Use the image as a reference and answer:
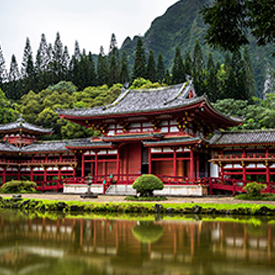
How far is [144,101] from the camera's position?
114ft

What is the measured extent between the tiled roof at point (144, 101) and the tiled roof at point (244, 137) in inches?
175

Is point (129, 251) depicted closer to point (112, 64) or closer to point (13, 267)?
point (13, 267)

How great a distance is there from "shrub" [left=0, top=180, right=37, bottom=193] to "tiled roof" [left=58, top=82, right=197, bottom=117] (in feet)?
25.7

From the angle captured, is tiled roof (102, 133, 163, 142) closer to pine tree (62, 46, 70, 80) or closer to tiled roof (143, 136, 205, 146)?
tiled roof (143, 136, 205, 146)

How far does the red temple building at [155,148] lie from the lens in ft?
95.2

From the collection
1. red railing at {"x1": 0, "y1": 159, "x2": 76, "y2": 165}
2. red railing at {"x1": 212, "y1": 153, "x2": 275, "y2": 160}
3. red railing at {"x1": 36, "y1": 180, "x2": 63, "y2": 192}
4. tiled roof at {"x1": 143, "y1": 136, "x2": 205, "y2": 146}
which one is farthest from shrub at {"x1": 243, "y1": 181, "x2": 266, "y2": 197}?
red railing at {"x1": 36, "y1": 180, "x2": 63, "y2": 192}

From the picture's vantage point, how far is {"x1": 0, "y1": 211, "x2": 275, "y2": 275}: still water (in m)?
7.06

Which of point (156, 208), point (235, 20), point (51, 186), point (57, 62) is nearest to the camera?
point (235, 20)

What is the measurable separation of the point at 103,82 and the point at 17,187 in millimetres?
53620

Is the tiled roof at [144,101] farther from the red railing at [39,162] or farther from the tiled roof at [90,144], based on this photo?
the red railing at [39,162]

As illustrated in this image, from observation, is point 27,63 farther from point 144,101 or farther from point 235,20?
point 235,20

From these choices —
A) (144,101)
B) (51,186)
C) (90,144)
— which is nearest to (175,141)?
(144,101)

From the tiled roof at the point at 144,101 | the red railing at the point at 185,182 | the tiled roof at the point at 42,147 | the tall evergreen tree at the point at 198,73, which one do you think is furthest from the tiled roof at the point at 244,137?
the tall evergreen tree at the point at 198,73

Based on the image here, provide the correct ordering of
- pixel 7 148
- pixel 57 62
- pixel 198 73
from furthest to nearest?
pixel 57 62, pixel 198 73, pixel 7 148
